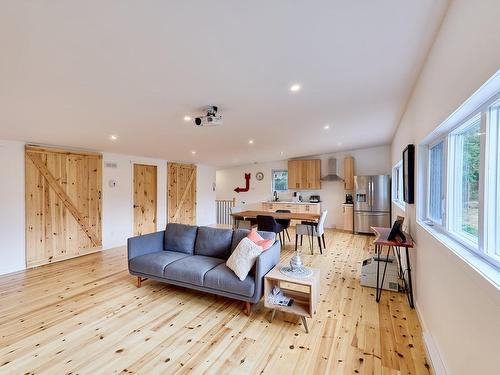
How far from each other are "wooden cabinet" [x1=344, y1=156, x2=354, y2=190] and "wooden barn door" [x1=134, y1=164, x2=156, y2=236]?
5519mm

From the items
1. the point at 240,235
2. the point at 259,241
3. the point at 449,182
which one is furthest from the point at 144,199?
the point at 449,182

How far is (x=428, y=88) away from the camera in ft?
7.70

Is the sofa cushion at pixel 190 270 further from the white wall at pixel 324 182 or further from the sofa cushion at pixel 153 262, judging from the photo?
the white wall at pixel 324 182

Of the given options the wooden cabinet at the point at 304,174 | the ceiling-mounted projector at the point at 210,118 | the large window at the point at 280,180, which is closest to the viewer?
the ceiling-mounted projector at the point at 210,118

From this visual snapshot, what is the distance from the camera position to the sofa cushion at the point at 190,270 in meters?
2.93

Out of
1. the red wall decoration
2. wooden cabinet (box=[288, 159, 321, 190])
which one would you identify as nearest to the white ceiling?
wooden cabinet (box=[288, 159, 321, 190])

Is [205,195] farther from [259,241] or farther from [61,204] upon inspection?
[259,241]

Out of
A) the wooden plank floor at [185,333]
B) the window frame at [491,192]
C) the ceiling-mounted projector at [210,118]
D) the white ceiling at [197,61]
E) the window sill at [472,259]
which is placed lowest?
the wooden plank floor at [185,333]

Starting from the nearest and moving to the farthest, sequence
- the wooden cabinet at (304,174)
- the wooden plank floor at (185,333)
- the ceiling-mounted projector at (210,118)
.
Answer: the wooden plank floor at (185,333)
the ceiling-mounted projector at (210,118)
the wooden cabinet at (304,174)

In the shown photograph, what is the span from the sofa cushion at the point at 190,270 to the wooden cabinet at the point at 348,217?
17.3 feet

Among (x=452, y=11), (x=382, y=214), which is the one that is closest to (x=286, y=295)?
(x=452, y=11)

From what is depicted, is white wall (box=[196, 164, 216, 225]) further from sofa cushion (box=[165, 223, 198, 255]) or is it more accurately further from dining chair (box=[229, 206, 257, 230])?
sofa cushion (box=[165, 223, 198, 255])

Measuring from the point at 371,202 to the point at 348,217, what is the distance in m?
0.84

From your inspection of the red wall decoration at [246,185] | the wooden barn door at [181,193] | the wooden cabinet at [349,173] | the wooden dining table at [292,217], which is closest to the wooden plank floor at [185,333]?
the wooden dining table at [292,217]
